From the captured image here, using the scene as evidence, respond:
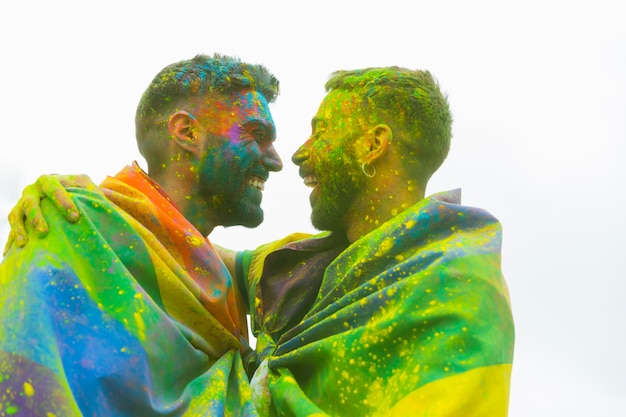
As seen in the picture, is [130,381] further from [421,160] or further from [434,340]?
[421,160]

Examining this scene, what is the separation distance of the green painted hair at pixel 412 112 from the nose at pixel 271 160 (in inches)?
25.0

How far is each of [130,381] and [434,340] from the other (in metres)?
1.36

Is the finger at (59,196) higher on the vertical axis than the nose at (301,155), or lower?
lower

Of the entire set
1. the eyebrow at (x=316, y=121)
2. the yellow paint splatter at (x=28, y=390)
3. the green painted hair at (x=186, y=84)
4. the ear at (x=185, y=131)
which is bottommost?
the yellow paint splatter at (x=28, y=390)

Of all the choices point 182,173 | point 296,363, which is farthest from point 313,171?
point 296,363

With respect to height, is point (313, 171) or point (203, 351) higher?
point (313, 171)

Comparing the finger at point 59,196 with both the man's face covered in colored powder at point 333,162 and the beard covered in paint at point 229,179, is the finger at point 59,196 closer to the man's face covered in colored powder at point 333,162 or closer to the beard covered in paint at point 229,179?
the beard covered in paint at point 229,179

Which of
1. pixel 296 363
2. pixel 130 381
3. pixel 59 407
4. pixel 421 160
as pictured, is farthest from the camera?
pixel 421 160

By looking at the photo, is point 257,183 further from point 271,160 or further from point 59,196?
point 59,196

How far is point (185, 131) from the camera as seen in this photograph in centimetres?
606

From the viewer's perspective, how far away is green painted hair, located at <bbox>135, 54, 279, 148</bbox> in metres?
6.16

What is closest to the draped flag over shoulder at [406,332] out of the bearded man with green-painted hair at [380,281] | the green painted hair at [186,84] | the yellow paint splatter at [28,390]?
the bearded man with green-painted hair at [380,281]

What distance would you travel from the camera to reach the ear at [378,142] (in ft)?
18.9

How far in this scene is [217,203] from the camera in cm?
604
